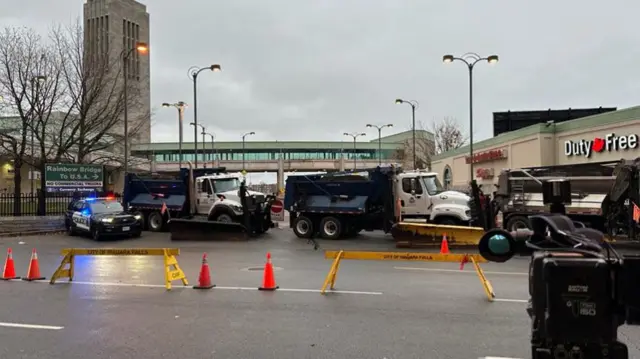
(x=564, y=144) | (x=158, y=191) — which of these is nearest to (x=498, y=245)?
(x=158, y=191)

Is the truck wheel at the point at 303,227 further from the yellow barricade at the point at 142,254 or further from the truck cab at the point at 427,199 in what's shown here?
the yellow barricade at the point at 142,254

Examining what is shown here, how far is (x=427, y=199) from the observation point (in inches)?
737

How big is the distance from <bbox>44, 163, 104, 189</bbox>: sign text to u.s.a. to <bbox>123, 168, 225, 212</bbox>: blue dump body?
4202 millimetres

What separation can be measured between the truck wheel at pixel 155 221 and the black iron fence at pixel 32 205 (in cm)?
733

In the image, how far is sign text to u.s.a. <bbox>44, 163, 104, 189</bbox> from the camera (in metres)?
25.4

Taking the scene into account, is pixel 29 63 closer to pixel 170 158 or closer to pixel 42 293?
pixel 42 293

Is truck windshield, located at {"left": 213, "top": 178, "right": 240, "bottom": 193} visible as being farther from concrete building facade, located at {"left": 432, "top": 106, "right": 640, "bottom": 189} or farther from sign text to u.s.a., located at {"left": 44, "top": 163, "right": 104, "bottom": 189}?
concrete building facade, located at {"left": 432, "top": 106, "right": 640, "bottom": 189}

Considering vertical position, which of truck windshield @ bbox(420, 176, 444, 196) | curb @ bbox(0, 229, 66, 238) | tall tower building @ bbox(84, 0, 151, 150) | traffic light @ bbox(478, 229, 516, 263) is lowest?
curb @ bbox(0, 229, 66, 238)

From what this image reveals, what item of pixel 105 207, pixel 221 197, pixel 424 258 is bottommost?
pixel 424 258

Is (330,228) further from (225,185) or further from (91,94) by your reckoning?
(91,94)

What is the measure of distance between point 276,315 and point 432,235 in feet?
31.6

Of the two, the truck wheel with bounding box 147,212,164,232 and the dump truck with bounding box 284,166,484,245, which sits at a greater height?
the dump truck with bounding box 284,166,484,245

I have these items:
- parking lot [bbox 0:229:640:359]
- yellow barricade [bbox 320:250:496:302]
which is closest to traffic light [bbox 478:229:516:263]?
parking lot [bbox 0:229:640:359]

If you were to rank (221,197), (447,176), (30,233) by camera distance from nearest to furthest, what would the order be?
(221,197) → (30,233) → (447,176)
